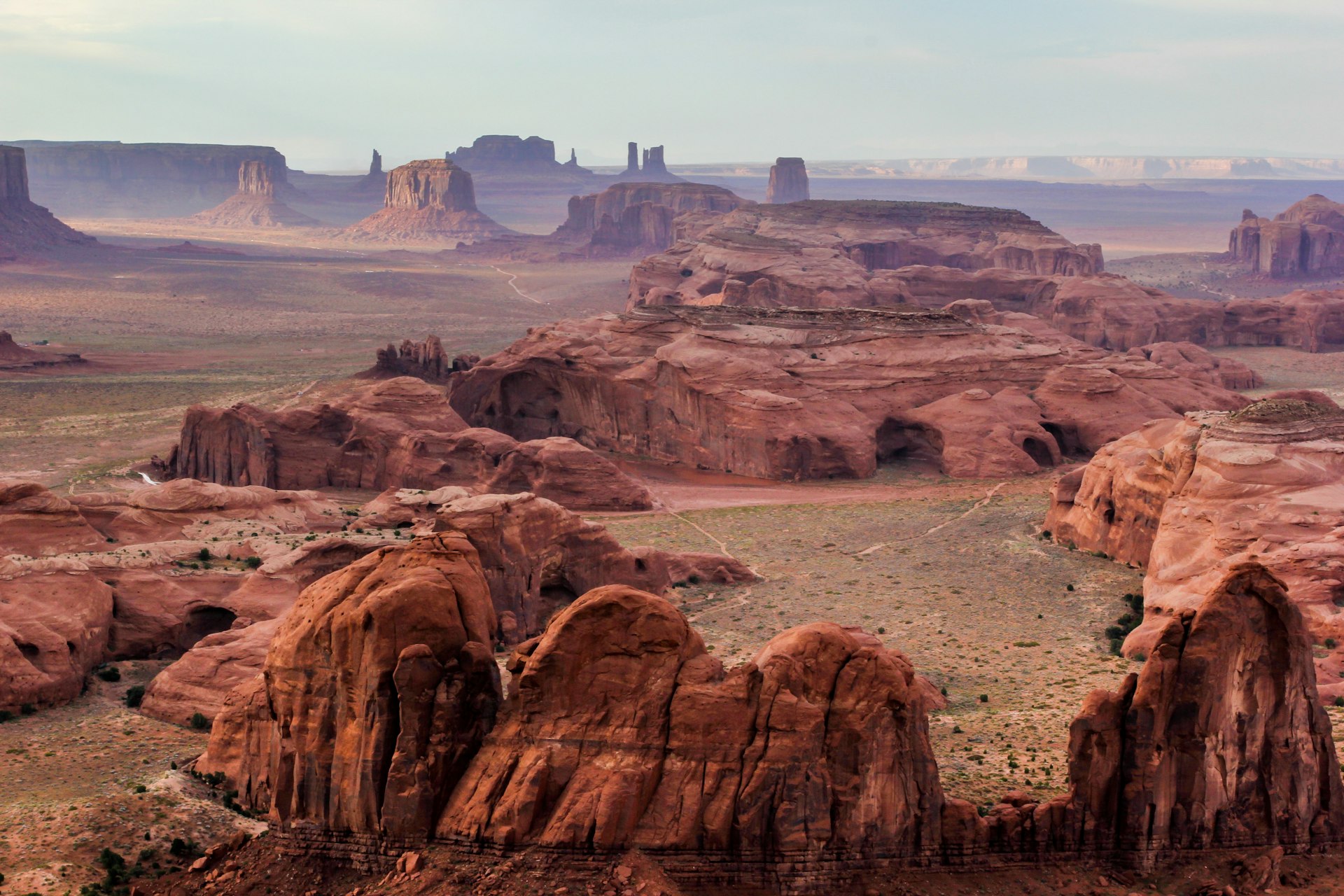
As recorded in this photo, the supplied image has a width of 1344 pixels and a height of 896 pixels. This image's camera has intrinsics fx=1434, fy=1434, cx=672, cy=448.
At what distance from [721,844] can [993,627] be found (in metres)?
20.9

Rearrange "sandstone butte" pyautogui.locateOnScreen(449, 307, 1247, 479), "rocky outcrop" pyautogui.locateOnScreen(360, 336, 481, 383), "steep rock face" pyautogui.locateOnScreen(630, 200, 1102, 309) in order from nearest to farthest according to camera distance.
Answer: "sandstone butte" pyautogui.locateOnScreen(449, 307, 1247, 479)
"rocky outcrop" pyautogui.locateOnScreen(360, 336, 481, 383)
"steep rock face" pyautogui.locateOnScreen(630, 200, 1102, 309)

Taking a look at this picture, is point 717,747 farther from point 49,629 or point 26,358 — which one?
point 26,358

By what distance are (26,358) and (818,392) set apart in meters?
62.4

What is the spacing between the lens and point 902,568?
159 ft

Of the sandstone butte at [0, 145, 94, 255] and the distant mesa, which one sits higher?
the sandstone butte at [0, 145, 94, 255]

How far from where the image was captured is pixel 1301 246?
169 metres

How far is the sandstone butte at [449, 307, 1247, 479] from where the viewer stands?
68.0 m

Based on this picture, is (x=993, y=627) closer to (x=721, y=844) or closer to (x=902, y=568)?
(x=902, y=568)

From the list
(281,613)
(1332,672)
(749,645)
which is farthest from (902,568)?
(281,613)

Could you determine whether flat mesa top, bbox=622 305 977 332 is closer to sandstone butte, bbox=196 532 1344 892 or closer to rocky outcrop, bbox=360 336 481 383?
rocky outcrop, bbox=360 336 481 383

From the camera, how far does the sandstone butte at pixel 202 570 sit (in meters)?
34.0

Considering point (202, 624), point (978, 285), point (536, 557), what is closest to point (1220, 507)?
point (536, 557)

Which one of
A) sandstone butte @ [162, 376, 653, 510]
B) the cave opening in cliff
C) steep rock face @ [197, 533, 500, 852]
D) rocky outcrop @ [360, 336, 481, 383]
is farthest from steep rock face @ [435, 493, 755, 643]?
rocky outcrop @ [360, 336, 481, 383]

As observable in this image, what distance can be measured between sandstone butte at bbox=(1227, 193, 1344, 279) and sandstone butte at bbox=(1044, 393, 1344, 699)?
13141 centimetres
